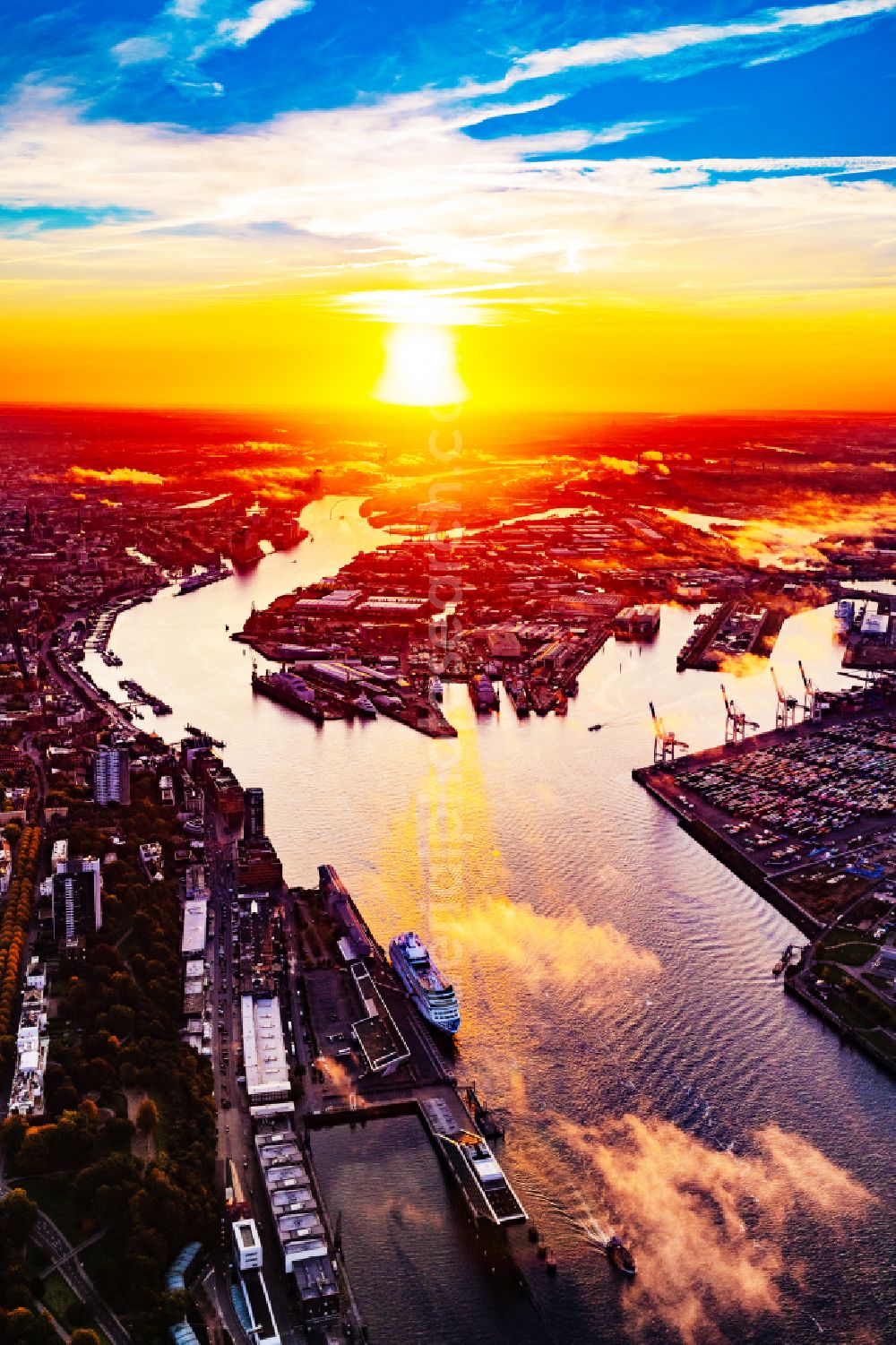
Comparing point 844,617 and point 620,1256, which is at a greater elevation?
point 844,617

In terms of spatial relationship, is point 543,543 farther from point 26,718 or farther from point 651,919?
point 651,919

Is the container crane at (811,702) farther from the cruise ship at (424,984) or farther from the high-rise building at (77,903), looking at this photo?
the high-rise building at (77,903)

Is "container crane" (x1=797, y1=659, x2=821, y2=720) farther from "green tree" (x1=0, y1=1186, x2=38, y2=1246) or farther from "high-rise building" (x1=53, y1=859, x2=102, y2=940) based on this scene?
"green tree" (x1=0, y1=1186, x2=38, y2=1246)

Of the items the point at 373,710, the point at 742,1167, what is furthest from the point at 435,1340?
the point at 373,710

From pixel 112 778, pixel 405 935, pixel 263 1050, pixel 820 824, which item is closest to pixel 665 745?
pixel 820 824

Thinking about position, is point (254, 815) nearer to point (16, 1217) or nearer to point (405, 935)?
point (405, 935)

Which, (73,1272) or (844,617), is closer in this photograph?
(73,1272)
